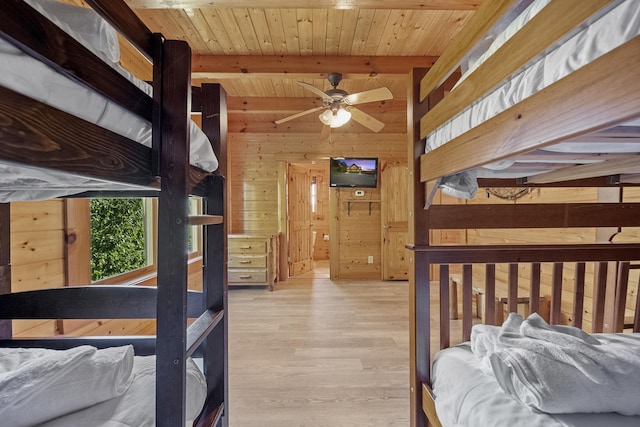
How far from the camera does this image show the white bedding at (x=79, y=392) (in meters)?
0.68

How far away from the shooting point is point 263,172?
16.2ft

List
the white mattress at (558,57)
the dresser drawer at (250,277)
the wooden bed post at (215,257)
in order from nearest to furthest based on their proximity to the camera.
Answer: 1. the white mattress at (558,57)
2. the wooden bed post at (215,257)
3. the dresser drawer at (250,277)

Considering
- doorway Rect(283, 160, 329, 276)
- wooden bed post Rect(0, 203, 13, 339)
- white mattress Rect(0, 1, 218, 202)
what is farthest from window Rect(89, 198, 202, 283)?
doorway Rect(283, 160, 329, 276)

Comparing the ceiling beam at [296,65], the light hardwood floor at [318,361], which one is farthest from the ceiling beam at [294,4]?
the light hardwood floor at [318,361]

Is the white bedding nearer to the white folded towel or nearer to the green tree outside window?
the white folded towel

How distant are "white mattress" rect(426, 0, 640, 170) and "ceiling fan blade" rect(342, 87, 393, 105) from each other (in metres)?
1.92

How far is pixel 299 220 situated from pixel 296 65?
310 centimetres

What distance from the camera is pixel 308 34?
269 cm

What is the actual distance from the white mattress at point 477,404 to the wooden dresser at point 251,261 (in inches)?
133

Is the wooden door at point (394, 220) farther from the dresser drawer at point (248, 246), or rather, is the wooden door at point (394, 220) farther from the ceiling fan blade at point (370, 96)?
the ceiling fan blade at point (370, 96)

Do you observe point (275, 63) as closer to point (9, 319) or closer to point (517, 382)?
point (9, 319)

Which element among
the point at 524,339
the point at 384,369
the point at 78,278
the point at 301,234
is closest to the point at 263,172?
the point at 301,234

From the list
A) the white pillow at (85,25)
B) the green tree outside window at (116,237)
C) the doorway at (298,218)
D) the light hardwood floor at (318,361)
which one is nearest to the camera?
the white pillow at (85,25)

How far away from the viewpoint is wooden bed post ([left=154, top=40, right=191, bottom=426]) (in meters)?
0.77
